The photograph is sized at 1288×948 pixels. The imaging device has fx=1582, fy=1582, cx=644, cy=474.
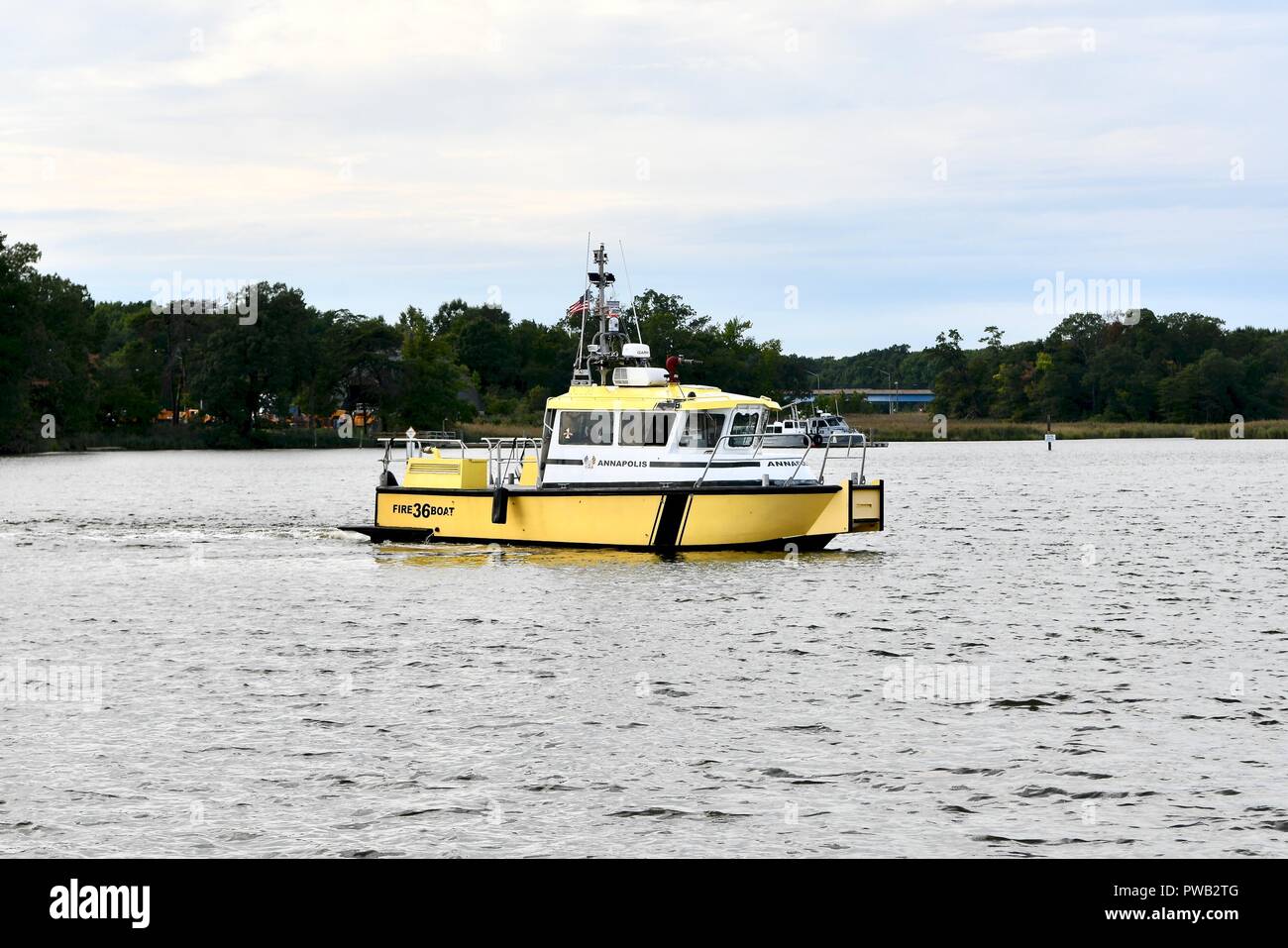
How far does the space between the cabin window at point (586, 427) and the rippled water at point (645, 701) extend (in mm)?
2685

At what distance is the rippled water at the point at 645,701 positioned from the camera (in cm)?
1379

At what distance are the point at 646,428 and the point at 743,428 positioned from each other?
2241 millimetres

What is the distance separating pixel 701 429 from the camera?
116 feet

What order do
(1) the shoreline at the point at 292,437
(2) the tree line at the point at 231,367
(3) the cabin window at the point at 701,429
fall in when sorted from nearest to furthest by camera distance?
(3) the cabin window at the point at 701,429 < (2) the tree line at the point at 231,367 < (1) the shoreline at the point at 292,437

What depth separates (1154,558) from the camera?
3947 cm

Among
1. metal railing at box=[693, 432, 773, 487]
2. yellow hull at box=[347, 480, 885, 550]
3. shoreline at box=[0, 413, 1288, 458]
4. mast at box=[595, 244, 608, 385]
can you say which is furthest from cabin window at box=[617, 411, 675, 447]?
shoreline at box=[0, 413, 1288, 458]

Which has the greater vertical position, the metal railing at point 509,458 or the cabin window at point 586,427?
the cabin window at point 586,427

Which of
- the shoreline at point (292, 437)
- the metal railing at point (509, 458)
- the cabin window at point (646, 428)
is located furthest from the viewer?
the shoreline at point (292, 437)

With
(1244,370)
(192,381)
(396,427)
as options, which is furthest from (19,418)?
(1244,370)

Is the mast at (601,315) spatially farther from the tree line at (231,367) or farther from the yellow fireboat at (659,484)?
the tree line at (231,367)

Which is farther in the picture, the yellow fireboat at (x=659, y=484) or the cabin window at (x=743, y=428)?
the cabin window at (x=743, y=428)

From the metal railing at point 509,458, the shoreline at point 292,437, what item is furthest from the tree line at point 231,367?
the metal railing at point 509,458

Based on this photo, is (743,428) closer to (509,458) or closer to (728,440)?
(728,440)

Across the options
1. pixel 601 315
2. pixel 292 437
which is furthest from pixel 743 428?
pixel 292 437
